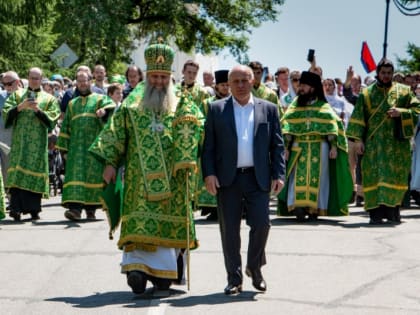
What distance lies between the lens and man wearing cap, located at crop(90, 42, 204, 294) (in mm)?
10016

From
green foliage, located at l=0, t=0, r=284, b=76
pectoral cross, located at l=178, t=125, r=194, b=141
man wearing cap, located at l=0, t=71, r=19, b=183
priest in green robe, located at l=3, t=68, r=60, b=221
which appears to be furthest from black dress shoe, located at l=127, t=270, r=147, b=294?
green foliage, located at l=0, t=0, r=284, b=76

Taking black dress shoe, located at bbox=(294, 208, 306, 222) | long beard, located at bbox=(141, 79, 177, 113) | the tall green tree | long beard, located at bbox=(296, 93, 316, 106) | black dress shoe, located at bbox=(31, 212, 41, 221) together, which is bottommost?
black dress shoe, located at bbox=(31, 212, 41, 221)

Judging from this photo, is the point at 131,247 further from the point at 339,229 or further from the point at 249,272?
the point at 339,229

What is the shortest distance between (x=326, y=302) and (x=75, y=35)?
36.2 meters

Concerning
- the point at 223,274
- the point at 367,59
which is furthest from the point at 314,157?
the point at 367,59

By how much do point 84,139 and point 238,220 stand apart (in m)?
7.08

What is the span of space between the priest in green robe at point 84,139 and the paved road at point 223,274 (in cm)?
82

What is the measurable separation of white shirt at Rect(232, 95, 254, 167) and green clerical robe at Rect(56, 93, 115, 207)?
6.89 metres

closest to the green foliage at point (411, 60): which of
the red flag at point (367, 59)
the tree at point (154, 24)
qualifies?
the tree at point (154, 24)

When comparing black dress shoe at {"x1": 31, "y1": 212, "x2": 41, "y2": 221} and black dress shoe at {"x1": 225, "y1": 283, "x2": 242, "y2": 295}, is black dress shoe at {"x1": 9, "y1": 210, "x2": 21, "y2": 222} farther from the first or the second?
black dress shoe at {"x1": 225, "y1": 283, "x2": 242, "y2": 295}

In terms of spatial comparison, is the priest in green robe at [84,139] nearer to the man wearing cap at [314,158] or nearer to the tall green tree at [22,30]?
the man wearing cap at [314,158]

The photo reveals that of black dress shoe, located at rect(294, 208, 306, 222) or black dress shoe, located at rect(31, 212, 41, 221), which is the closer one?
black dress shoe, located at rect(294, 208, 306, 222)

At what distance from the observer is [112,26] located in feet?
148

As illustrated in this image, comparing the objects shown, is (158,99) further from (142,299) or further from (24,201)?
(24,201)
